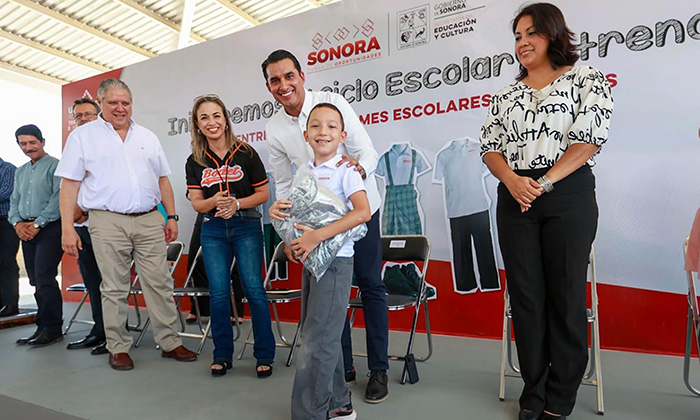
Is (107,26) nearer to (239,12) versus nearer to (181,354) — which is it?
(239,12)

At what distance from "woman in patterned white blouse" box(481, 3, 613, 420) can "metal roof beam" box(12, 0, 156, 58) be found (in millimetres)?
8643

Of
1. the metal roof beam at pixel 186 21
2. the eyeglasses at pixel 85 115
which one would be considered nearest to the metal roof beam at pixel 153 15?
the metal roof beam at pixel 186 21

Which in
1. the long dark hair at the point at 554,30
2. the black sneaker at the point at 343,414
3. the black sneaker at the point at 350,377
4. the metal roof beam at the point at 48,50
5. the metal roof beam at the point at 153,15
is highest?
the metal roof beam at the point at 153,15

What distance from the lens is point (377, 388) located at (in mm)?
2195

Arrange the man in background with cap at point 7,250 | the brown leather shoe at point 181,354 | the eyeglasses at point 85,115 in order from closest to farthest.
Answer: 1. the brown leather shoe at point 181,354
2. the eyeglasses at point 85,115
3. the man in background with cap at point 7,250

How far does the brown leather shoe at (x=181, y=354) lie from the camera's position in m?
3.04

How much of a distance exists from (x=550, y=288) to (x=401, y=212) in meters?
2.00

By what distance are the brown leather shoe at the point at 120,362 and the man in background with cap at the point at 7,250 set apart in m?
2.61

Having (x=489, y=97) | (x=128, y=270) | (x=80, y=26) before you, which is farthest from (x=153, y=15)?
(x=489, y=97)

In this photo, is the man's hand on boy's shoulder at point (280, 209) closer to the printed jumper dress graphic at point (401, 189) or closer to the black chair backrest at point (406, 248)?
the black chair backrest at point (406, 248)

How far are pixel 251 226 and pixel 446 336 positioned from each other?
1.75 meters

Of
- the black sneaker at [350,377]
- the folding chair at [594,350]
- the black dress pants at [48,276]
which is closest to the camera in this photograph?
the folding chair at [594,350]

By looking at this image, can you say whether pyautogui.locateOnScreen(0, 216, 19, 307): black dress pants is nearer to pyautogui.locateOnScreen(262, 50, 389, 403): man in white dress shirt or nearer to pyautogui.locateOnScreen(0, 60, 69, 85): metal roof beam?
pyautogui.locateOnScreen(262, 50, 389, 403): man in white dress shirt

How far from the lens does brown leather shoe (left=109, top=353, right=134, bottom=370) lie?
9.37ft
